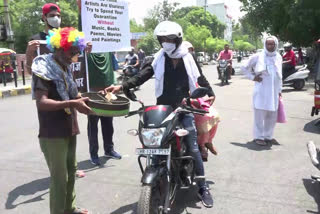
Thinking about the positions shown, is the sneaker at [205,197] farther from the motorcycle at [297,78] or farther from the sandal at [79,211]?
A: the motorcycle at [297,78]

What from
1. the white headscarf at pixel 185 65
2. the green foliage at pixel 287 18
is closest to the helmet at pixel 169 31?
the white headscarf at pixel 185 65

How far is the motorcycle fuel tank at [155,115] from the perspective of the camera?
3.33 metres

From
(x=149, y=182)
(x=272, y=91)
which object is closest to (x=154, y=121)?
(x=149, y=182)

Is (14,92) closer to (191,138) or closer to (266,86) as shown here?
(266,86)

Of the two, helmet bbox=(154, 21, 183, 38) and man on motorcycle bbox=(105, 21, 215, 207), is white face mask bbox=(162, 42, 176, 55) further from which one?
helmet bbox=(154, 21, 183, 38)

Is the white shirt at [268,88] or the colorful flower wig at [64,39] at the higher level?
the colorful flower wig at [64,39]

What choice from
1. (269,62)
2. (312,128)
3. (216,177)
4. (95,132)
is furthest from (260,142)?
(95,132)

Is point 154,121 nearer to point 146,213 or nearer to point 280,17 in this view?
point 146,213

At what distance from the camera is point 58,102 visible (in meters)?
3.00

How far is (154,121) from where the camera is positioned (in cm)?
334

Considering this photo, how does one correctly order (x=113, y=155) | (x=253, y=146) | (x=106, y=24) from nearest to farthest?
(x=106, y=24)
(x=113, y=155)
(x=253, y=146)

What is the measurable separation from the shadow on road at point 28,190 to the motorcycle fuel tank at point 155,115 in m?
1.87

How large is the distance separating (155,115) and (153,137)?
230 mm

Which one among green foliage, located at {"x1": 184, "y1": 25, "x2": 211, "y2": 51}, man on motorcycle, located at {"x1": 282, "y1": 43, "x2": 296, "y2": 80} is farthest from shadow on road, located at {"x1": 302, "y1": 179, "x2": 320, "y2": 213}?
green foliage, located at {"x1": 184, "y1": 25, "x2": 211, "y2": 51}
